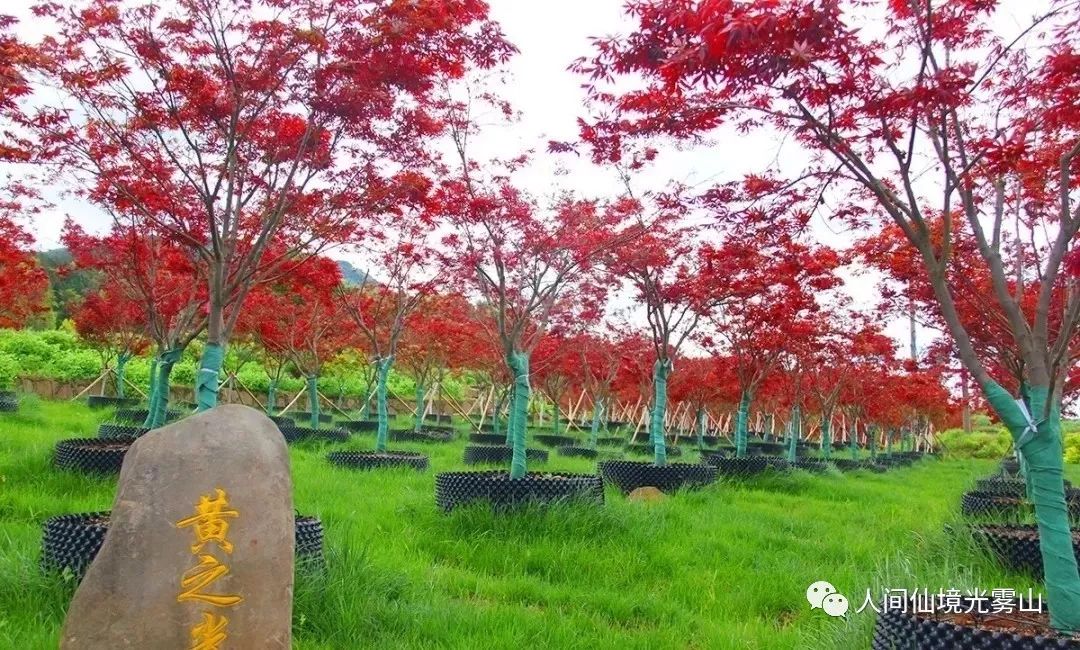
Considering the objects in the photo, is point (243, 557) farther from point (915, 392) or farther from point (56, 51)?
point (915, 392)

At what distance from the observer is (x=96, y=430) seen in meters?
12.1

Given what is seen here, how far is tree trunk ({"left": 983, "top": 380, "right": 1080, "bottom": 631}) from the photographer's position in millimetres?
3320

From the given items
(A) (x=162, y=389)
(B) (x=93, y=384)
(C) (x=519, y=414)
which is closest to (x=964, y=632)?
(C) (x=519, y=414)

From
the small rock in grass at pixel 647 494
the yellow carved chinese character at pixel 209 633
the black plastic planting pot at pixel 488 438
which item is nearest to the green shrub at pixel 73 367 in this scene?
the black plastic planting pot at pixel 488 438

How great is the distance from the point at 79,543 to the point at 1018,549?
219 inches

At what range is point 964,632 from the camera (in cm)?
297

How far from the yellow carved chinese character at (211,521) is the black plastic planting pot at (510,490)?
3.75 metres

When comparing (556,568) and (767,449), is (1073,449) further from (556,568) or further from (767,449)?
(556,568)

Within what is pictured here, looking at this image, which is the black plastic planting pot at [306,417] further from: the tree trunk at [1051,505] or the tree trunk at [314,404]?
the tree trunk at [1051,505]

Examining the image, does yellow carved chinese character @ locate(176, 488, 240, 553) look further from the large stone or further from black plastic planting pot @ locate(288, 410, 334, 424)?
black plastic planting pot @ locate(288, 410, 334, 424)

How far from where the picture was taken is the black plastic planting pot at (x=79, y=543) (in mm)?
4000

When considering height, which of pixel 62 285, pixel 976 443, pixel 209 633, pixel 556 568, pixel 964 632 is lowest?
pixel 556 568

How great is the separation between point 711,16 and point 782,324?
9.84 m

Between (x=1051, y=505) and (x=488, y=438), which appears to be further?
(x=488, y=438)
